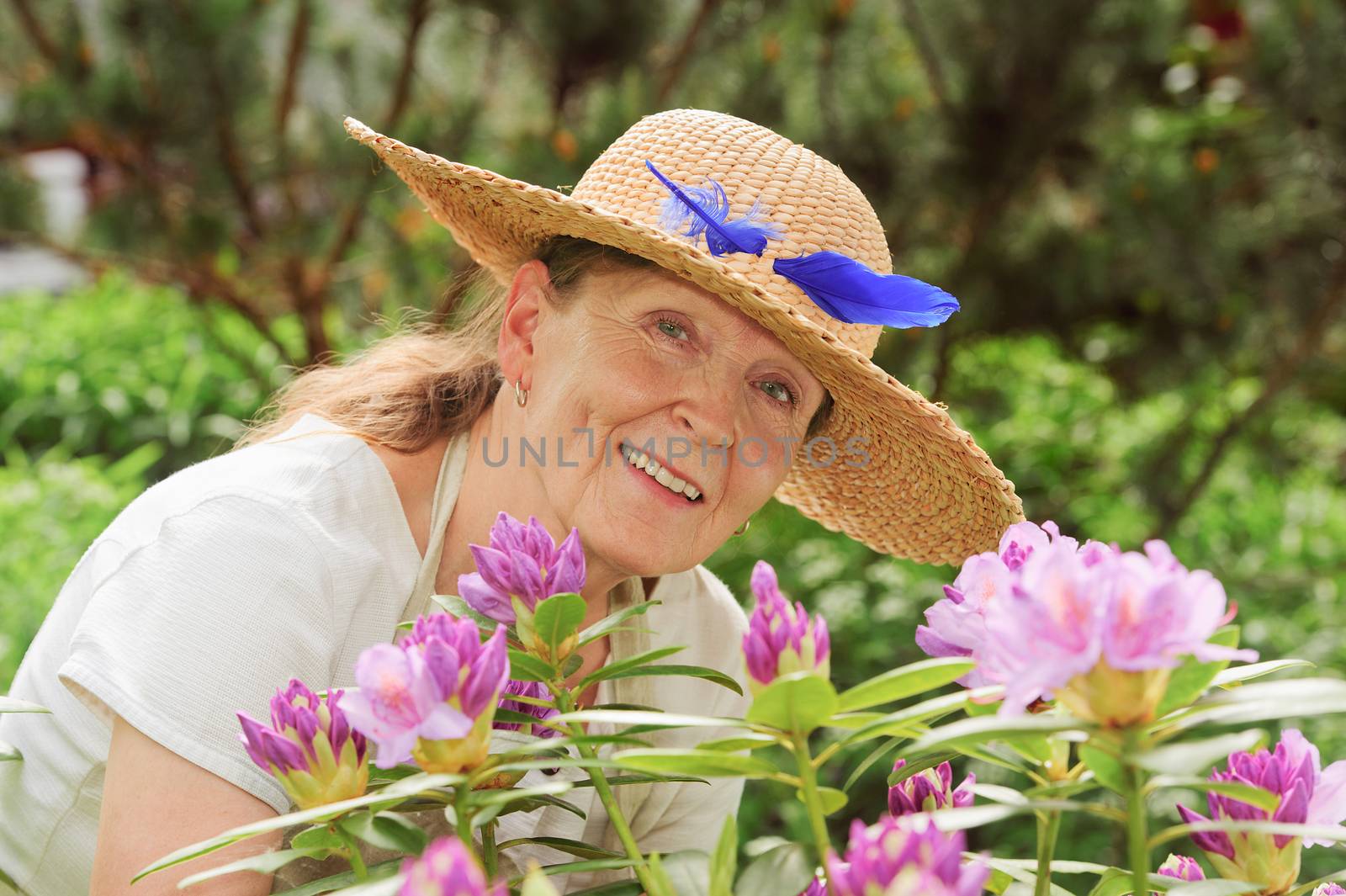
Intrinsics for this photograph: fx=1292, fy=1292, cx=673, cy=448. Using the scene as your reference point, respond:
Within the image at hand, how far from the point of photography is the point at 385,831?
2.80 feet

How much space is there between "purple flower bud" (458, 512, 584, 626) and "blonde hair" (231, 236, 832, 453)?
2.25 feet

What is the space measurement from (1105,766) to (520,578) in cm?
42

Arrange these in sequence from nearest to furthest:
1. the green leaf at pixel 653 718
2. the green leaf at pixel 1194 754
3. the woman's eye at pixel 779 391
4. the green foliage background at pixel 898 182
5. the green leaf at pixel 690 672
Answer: the green leaf at pixel 1194 754, the green leaf at pixel 653 718, the green leaf at pixel 690 672, the woman's eye at pixel 779 391, the green foliage background at pixel 898 182

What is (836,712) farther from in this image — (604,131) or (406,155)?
(604,131)

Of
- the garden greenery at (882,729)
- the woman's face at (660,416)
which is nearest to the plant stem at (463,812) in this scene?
the garden greenery at (882,729)

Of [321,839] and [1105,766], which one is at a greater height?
[1105,766]

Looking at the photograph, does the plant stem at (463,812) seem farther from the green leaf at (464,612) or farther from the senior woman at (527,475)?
the senior woman at (527,475)

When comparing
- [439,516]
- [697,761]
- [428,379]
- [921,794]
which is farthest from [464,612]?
[428,379]

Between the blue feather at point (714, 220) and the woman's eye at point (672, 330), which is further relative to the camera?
the woman's eye at point (672, 330)

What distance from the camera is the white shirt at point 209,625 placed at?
1.36 metres

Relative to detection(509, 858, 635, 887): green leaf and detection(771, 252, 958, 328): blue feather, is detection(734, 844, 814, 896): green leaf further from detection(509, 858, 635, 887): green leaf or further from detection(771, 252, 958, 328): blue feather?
detection(771, 252, 958, 328): blue feather

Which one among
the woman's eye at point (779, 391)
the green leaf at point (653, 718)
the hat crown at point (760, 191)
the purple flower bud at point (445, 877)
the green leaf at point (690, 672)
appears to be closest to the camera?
the purple flower bud at point (445, 877)

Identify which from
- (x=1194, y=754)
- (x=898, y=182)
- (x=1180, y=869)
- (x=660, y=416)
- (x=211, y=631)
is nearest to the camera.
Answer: (x=1194, y=754)

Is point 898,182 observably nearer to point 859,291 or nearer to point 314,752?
point 859,291
